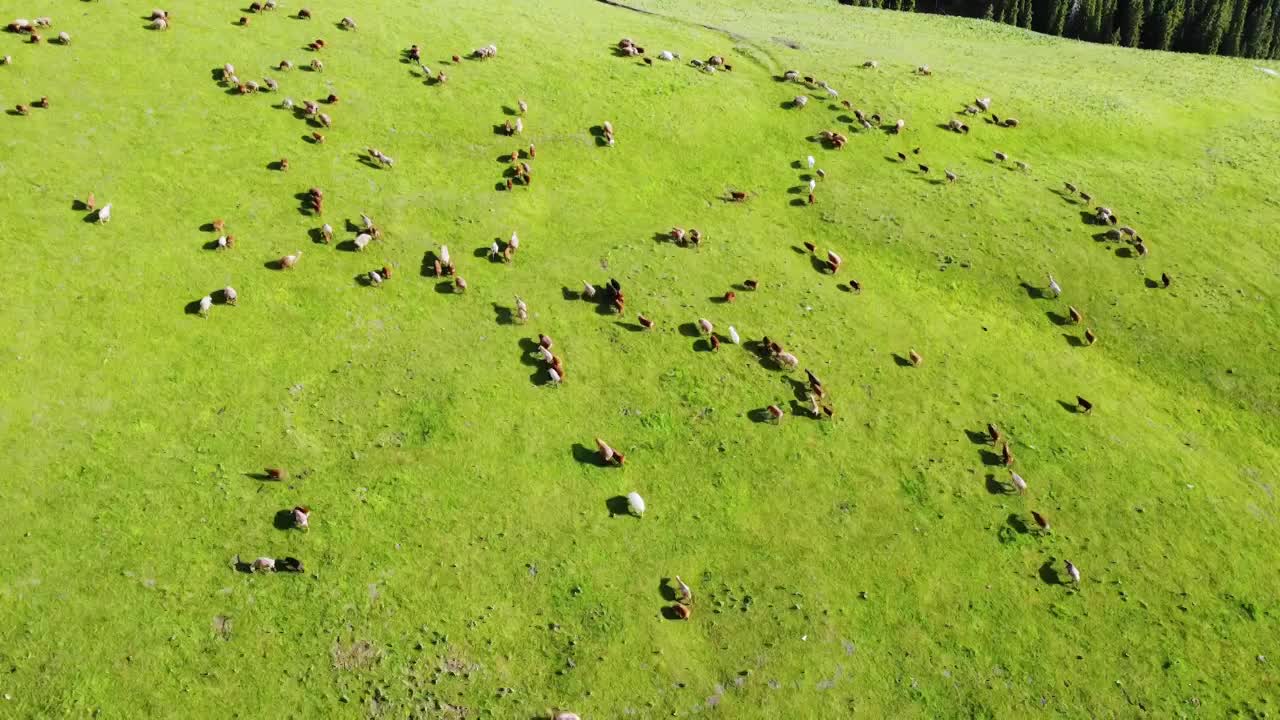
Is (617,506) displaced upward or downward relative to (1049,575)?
upward

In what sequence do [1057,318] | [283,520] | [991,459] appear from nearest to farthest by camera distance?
[283,520], [991,459], [1057,318]

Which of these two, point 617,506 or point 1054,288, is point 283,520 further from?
point 1054,288

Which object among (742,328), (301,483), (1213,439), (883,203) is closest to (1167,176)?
(883,203)

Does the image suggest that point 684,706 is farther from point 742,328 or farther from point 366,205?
point 366,205

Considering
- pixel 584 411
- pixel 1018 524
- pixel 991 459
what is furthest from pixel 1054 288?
pixel 584 411

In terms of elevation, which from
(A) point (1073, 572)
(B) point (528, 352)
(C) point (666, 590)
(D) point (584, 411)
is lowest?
(A) point (1073, 572)

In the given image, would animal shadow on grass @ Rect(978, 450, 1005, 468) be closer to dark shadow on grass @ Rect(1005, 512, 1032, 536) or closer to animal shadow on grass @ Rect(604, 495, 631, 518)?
dark shadow on grass @ Rect(1005, 512, 1032, 536)

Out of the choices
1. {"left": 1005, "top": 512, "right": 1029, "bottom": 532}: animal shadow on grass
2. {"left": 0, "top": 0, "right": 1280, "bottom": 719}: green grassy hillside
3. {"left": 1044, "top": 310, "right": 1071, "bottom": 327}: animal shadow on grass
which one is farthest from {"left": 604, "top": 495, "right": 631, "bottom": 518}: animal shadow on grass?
{"left": 1044, "top": 310, "right": 1071, "bottom": 327}: animal shadow on grass
